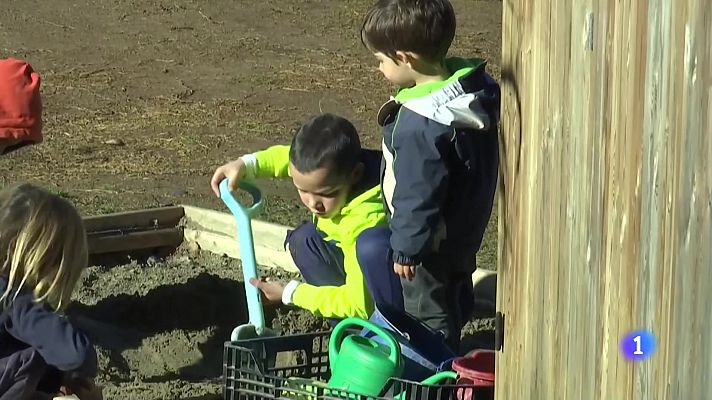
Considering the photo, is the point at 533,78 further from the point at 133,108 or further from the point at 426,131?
the point at 133,108

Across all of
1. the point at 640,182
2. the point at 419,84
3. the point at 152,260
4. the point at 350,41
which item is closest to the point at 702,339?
the point at 640,182

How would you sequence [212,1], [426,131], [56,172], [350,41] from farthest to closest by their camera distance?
[212,1]
[350,41]
[56,172]
[426,131]

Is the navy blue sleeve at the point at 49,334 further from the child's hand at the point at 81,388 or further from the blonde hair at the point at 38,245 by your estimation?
the child's hand at the point at 81,388

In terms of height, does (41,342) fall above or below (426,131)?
below

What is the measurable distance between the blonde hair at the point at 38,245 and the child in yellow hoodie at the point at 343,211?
0.72 metres

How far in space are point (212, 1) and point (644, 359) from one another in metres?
11.3

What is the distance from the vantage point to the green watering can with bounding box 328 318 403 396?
11.8ft

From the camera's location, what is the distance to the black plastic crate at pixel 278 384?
3504mm

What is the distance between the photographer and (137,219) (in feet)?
20.3

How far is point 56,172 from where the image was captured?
26.1ft

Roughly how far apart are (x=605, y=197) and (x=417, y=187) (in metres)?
1.11

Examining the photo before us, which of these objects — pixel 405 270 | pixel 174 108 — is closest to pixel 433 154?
pixel 405 270

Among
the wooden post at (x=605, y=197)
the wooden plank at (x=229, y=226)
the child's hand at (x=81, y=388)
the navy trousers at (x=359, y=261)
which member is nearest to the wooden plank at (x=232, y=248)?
the wooden plank at (x=229, y=226)

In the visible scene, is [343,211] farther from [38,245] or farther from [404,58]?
[38,245]
